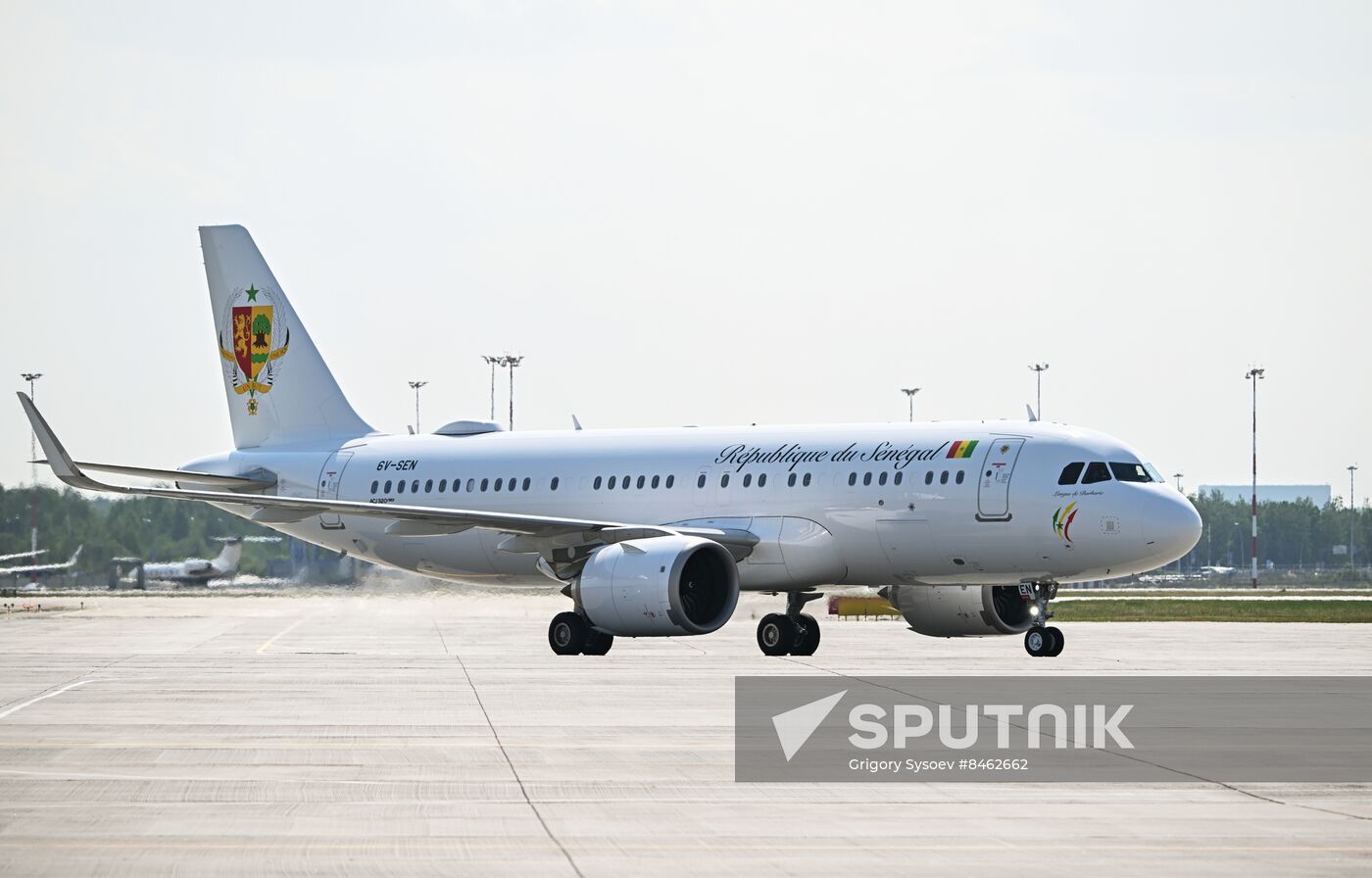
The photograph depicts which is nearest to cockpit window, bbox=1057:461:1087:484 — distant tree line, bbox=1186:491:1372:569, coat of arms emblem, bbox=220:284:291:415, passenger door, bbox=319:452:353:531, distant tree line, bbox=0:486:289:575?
passenger door, bbox=319:452:353:531

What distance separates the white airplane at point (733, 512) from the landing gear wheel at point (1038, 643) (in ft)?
0.13

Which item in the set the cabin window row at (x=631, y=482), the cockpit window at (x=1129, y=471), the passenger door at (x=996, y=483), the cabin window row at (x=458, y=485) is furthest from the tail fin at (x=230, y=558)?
the cockpit window at (x=1129, y=471)

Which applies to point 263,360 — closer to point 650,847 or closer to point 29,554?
point 29,554

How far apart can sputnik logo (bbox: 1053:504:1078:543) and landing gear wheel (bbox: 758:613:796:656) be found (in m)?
4.95

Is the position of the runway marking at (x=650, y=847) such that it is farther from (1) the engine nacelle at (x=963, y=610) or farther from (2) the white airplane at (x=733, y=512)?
(1) the engine nacelle at (x=963, y=610)

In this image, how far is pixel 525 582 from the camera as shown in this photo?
36.4 metres

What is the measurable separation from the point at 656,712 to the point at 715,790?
6.23m

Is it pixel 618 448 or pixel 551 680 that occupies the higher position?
pixel 618 448

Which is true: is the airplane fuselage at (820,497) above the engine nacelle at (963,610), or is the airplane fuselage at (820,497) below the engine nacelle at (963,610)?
above

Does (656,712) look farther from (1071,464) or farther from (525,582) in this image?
(525,582)

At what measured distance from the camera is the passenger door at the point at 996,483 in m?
29.2

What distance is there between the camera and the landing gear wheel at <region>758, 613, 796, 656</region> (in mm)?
30969

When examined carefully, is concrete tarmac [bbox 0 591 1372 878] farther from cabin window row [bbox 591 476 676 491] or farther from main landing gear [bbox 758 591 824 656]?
cabin window row [bbox 591 476 676 491]

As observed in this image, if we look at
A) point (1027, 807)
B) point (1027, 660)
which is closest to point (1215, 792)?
point (1027, 807)
